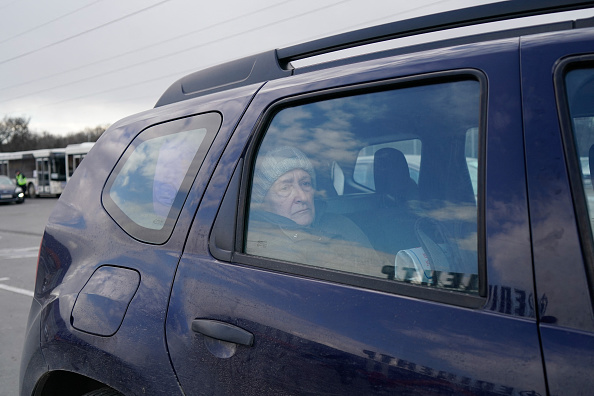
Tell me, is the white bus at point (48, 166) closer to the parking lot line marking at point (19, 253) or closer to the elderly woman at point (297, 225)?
the parking lot line marking at point (19, 253)

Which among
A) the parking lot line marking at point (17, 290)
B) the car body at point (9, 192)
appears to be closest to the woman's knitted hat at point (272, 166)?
the parking lot line marking at point (17, 290)

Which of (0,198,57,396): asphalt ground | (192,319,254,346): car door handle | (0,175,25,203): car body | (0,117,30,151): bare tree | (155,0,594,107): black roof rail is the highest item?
(0,117,30,151): bare tree

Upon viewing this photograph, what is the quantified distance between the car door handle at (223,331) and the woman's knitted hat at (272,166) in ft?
1.36

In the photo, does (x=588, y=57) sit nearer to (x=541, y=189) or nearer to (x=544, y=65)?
(x=544, y=65)

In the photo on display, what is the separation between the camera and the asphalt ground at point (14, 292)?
4164 mm

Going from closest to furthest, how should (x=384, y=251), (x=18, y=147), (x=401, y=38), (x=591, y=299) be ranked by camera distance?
(x=591, y=299), (x=384, y=251), (x=401, y=38), (x=18, y=147)

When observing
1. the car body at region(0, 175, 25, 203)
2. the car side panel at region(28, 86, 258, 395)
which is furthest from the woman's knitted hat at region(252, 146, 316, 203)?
the car body at region(0, 175, 25, 203)

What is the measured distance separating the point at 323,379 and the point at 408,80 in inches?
31.5

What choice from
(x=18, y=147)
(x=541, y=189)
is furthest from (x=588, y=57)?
(x=18, y=147)

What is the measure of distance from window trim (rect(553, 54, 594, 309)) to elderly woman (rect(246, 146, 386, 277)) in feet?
1.56

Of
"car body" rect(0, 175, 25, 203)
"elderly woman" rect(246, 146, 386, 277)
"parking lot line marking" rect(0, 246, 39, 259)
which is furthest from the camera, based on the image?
"car body" rect(0, 175, 25, 203)

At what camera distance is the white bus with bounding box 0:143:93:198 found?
29.4m

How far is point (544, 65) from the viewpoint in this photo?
1217 mm

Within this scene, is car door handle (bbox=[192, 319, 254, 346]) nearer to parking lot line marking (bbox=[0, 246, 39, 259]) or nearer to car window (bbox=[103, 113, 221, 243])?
car window (bbox=[103, 113, 221, 243])
